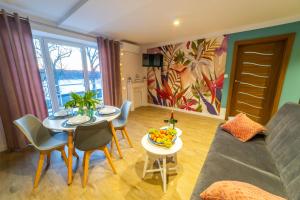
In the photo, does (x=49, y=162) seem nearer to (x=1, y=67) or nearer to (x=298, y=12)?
(x=1, y=67)

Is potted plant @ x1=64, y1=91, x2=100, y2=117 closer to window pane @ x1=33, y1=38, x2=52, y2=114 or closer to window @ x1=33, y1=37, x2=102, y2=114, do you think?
window @ x1=33, y1=37, x2=102, y2=114

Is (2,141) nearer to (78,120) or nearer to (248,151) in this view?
(78,120)

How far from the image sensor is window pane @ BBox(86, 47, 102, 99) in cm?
337

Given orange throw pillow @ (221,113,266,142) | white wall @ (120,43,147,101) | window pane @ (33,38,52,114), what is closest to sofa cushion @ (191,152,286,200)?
orange throw pillow @ (221,113,266,142)

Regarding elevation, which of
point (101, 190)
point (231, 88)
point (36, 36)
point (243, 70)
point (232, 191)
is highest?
point (36, 36)

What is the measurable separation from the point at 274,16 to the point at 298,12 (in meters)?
0.32

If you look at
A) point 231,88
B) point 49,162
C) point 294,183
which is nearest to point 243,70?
point 231,88

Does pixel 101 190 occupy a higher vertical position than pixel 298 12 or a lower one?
lower

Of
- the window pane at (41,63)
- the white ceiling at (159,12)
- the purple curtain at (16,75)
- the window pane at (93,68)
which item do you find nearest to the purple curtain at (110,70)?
the window pane at (93,68)

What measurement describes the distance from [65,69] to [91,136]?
229 centimetres

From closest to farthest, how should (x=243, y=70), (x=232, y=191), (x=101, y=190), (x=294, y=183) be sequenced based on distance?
(x=232, y=191) → (x=294, y=183) → (x=101, y=190) → (x=243, y=70)

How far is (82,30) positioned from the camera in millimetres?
2814

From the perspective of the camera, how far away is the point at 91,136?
1.43 metres

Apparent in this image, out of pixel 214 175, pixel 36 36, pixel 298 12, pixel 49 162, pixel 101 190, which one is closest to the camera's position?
pixel 214 175
